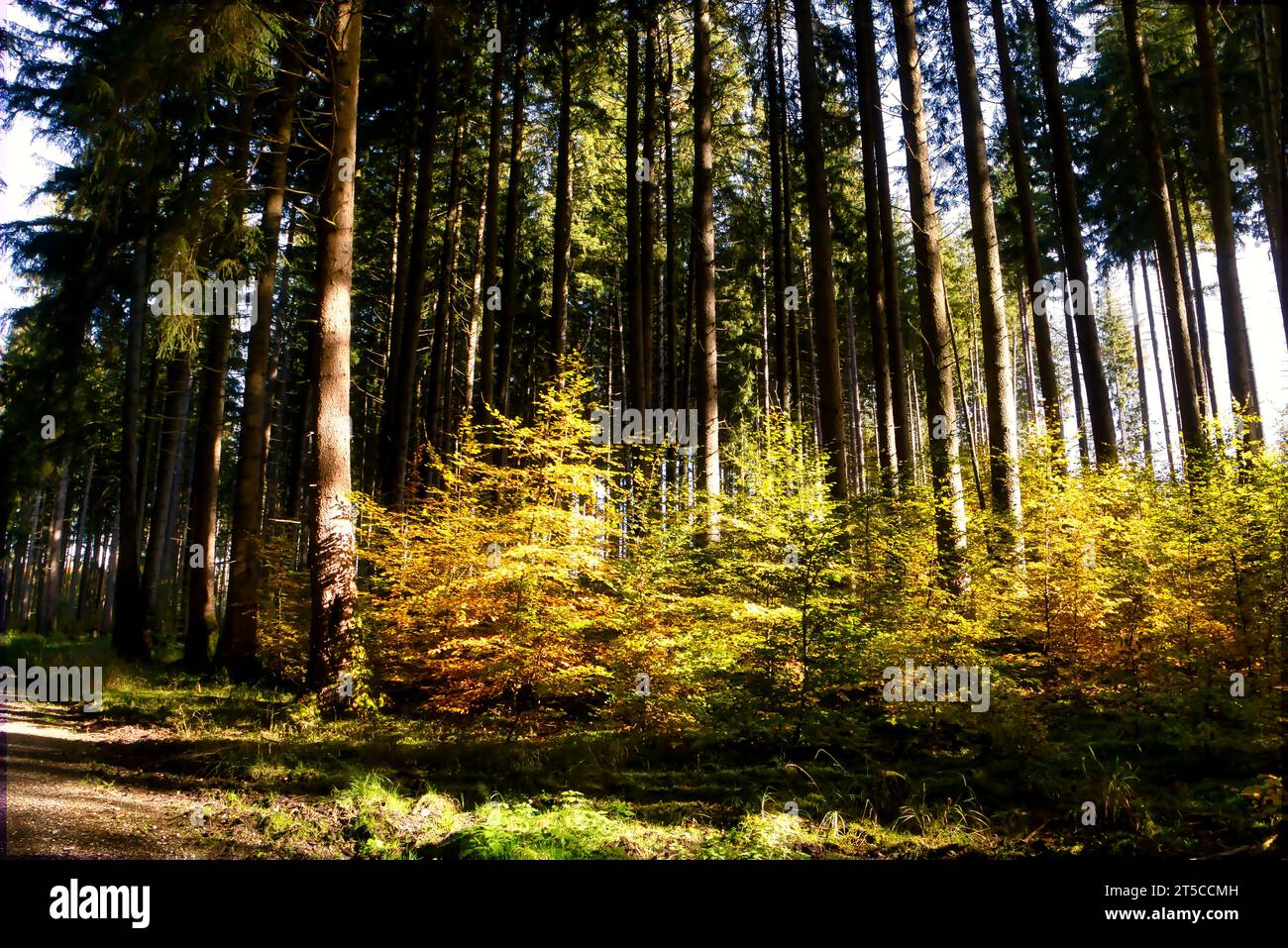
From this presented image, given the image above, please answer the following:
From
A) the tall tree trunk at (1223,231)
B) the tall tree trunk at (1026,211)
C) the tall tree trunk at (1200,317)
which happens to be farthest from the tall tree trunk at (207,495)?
the tall tree trunk at (1200,317)

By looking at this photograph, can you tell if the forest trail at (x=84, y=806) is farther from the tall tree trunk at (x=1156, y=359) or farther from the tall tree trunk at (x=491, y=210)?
the tall tree trunk at (x=1156, y=359)

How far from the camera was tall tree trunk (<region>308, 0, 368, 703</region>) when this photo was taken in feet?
25.8

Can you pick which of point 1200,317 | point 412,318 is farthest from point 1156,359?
point 412,318

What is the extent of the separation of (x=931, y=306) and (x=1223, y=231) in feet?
22.5

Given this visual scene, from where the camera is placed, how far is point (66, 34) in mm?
14602

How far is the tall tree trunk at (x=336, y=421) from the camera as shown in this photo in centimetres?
785

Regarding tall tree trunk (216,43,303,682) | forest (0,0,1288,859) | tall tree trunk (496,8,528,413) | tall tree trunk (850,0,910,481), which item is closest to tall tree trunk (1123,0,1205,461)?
forest (0,0,1288,859)

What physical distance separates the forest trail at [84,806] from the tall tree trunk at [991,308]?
26.8 ft

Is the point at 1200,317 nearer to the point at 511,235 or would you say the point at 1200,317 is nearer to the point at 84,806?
the point at 511,235

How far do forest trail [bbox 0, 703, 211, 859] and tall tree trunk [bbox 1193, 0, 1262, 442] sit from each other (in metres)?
14.8

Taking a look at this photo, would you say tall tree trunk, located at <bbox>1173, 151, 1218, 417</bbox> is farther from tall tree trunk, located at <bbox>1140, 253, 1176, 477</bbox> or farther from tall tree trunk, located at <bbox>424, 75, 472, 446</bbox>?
tall tree trunk, located at <bbox>424, 75, 472, 446</bbox>

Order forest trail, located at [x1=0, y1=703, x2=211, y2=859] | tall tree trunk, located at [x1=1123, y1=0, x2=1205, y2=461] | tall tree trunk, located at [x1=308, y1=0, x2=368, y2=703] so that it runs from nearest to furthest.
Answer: forest trail, located at [x1=0, y1=703, x2=211, y2=859], tall tree trunk, located at [x1=308, y1=0, x2=368, y2=703], tall tree trunk, located at [x1=1123, y1=0, x2=1205, y2=461]
